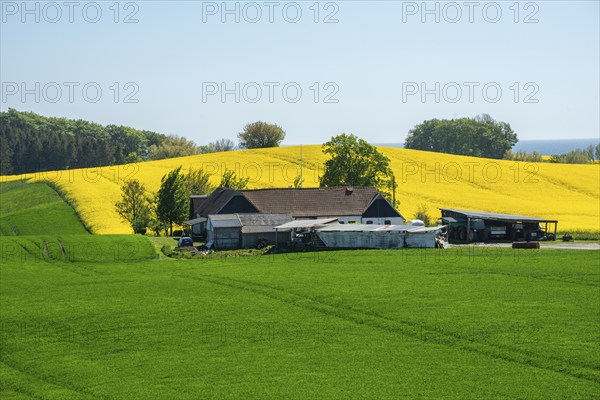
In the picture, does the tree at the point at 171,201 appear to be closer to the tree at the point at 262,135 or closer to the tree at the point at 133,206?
the tree at the point at 133,206

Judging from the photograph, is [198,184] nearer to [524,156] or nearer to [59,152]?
[59,152]

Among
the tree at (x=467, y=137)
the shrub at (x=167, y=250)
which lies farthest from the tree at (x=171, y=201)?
the tree at (x=467, y=137)

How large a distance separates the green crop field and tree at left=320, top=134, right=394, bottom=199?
28.8m

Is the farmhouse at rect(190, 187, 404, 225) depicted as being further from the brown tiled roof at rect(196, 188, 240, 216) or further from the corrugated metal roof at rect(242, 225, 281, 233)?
the corrugated metal roof at rect(242, 225, 281, 233)

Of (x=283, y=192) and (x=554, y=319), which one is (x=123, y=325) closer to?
(x=554, y=319)

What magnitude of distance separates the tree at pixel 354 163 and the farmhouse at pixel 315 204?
10.4 m

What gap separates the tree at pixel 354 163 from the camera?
87.1 meters

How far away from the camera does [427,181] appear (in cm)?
10494

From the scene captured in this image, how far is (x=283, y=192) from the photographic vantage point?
2992 inches

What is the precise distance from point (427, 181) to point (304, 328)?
235ft

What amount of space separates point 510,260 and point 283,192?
2655 cm

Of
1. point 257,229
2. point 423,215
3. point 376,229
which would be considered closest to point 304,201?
point 257,229

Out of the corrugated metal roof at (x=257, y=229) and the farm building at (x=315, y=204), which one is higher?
the farm building at (x=315, y=204)

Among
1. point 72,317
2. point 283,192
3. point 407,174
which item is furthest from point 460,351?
point 407,174
